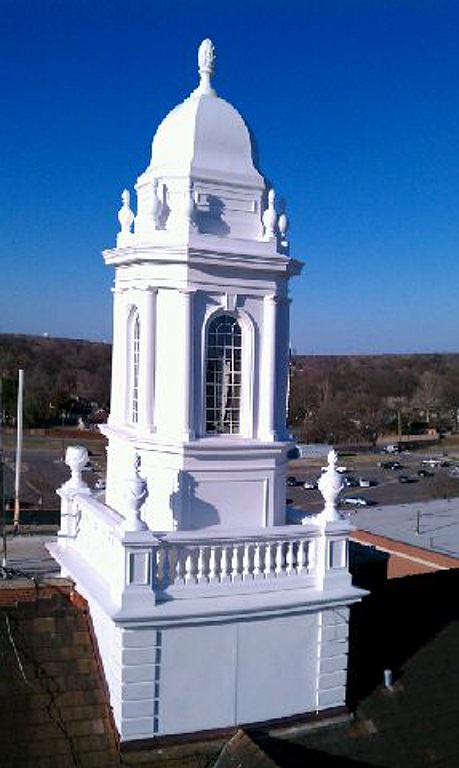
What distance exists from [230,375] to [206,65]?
4.42 metres

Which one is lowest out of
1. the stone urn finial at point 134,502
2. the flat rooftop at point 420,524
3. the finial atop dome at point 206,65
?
the flat rooftop at point 420,524

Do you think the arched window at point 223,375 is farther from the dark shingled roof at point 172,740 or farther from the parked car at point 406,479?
the parked car at point 406,479

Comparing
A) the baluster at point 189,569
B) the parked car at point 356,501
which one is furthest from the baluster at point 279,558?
the parked car at point 356,501

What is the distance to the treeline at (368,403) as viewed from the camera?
102 m

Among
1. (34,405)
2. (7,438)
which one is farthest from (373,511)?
(34,405)

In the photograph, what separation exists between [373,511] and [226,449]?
2486 cm

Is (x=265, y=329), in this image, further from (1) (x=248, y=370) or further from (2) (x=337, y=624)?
(2) (x=337, y=624)

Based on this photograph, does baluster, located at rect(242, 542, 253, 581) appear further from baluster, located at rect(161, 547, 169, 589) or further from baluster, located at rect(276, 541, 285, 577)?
baluster, located at rect(161, 547, 169, 589)

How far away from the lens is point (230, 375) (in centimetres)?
1089

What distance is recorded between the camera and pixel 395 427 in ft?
379

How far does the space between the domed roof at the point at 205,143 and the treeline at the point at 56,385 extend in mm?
64889

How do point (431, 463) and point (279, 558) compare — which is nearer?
point (279, 558)

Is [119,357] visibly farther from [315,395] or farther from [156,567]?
[315,395]

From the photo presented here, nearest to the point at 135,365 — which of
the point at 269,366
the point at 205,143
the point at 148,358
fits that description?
the point at 148,358
